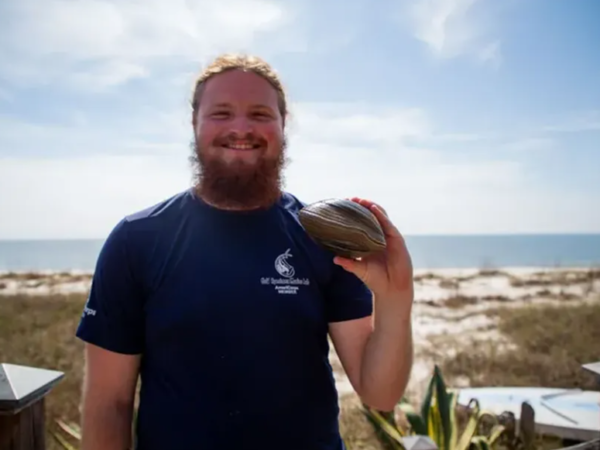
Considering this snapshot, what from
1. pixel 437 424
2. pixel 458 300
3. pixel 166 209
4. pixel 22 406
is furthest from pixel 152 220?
pixel 458 300

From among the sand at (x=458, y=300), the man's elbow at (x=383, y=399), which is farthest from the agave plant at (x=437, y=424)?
the sand at (x=458, y=300)

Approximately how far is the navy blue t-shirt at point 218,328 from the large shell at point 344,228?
0.15 metres

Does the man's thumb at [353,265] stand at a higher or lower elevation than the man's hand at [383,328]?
higher

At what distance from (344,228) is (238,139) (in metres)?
0.53

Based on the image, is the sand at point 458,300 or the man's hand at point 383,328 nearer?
the man's hand at point 383,328

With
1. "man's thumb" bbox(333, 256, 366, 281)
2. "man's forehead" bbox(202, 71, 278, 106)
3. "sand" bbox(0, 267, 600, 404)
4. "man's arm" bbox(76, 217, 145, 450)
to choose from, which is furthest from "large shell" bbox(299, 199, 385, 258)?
"sand" bbox(0, 267, 600, 404)

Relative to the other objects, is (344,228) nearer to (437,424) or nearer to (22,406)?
(22,406)

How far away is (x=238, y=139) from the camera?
1.89m

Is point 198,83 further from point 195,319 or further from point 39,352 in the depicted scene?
point 39,352

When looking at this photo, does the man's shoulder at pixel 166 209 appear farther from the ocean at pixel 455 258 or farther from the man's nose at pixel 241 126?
the ocean at pixel 455 258

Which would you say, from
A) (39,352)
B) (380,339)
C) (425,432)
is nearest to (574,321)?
(425,432)

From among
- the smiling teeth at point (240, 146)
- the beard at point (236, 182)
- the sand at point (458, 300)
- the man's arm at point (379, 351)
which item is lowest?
the sand at point (458, 300)

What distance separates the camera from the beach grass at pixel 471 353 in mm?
7227

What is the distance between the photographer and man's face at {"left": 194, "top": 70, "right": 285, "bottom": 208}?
1870 millimetres
